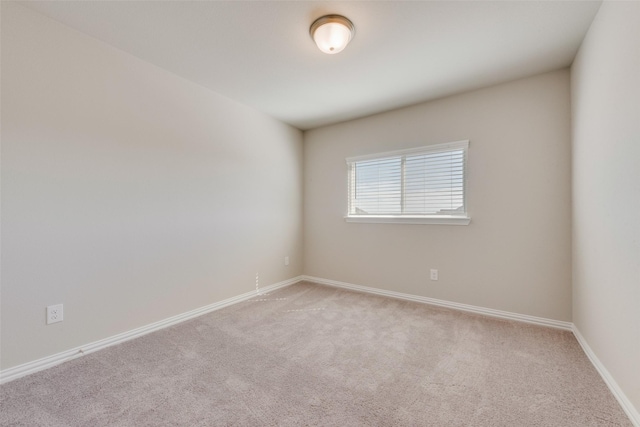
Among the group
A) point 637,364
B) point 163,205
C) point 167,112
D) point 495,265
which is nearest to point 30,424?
point 163,205

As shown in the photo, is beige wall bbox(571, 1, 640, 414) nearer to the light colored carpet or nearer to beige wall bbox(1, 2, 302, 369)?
the light colored carpet

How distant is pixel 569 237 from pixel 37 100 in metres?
4.21

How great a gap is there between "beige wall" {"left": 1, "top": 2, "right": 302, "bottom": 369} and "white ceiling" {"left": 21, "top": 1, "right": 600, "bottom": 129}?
25 cm

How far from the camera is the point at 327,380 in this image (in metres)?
1.66

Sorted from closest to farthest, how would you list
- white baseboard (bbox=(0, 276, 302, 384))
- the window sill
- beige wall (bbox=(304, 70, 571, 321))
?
1. white baseboard (bbox=(0, 276, 302, 384))
2. beige wall (bbox=(304, 70, 571, 321))
3. the window sill

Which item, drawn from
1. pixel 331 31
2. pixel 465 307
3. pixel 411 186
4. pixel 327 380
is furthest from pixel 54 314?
pixel 465 307

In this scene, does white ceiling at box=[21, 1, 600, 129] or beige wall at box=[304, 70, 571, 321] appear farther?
beige wall at box=[304, 70, 571, 321]

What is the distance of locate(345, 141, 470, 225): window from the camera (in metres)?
2.89

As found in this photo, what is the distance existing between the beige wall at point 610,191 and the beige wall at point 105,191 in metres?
3.08

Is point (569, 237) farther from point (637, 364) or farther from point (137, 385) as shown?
point (137, 385)

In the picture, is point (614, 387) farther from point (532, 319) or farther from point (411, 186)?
point (411, 186)

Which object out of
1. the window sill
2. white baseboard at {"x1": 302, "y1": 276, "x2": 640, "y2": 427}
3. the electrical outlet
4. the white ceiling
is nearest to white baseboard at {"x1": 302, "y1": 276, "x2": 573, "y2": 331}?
white baseboard at {"x1": 302, "y1": 276, "x2": 640, "y2": 427}

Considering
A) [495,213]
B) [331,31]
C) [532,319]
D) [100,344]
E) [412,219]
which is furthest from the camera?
[412,219]

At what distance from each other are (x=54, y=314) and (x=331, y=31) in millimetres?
2703
